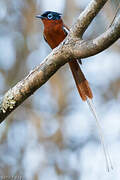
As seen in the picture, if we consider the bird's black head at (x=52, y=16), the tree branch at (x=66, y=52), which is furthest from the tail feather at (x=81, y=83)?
the tree branch at (x=66, y=52)

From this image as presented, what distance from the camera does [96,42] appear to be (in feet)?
7.48

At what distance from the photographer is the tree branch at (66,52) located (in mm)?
2250

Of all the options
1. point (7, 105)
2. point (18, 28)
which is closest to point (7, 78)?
point (18, 28)

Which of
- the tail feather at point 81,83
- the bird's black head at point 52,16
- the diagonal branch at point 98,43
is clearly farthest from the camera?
the bird's black head at point 52,16

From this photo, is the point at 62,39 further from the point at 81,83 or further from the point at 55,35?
the point at 81,83

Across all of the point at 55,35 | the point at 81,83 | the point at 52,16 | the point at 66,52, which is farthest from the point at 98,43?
the point at 52,16

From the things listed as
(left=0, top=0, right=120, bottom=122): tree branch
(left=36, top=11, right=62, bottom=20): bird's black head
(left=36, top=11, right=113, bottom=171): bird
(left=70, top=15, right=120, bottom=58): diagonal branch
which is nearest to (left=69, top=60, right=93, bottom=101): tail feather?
(left=36, top=11, right=113, bottom=171): bird

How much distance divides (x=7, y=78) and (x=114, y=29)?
14.6ft

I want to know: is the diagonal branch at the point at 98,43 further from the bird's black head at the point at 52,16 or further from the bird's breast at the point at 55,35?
the bird's black head at the point at 52,16

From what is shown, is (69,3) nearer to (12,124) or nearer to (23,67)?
(23,67)

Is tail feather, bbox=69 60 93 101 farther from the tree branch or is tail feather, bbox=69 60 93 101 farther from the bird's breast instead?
the tree branch

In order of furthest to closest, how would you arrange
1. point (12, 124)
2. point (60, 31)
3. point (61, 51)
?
point (12, 124) → point (60, 31) → point (61, 51)

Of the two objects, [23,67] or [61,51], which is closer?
[61,51]

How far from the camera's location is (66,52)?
242cm
